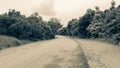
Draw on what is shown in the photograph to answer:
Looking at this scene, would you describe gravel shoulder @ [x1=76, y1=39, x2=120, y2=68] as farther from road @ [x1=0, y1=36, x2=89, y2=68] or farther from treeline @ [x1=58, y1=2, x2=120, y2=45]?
treeline @ [x1=58, y1=2, x2=120, y2=45]

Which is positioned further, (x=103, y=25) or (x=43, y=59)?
(x=103, y=25)

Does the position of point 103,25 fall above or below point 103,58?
above

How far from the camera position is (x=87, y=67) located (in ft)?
54.5

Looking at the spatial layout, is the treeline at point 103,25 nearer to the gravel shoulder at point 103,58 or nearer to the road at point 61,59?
the gravel shoulder at point 103,58

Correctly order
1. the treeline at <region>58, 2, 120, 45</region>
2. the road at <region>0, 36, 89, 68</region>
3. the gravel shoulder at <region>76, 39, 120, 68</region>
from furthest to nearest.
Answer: the treeline at <region>58, 2, 120, 45</region>
the gravel shoulder at <region>76, 39, 120, 68</region>
the road at <region>0, 36, 89, 68</region>

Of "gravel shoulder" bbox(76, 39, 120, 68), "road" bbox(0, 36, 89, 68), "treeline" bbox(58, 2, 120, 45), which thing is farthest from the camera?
"treeline" bbox(58, 2, 120, 45)

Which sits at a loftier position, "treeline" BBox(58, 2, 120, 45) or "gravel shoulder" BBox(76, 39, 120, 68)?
"treeline" BBox(58, 2, 120, 45)

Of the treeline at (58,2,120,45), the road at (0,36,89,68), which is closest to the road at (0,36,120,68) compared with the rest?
the road at (0,36,89,68)

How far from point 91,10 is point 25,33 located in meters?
36.0

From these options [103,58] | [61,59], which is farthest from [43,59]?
[103,58]

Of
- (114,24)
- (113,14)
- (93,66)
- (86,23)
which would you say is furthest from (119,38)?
(86,23)

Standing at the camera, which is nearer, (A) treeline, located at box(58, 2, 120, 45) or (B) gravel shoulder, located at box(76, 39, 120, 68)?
(B) gravel shoulder, located at box(76, 39, 120, 68)

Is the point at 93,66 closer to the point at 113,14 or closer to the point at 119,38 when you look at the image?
the point at 119,38

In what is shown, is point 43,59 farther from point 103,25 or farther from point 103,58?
point 103,25
